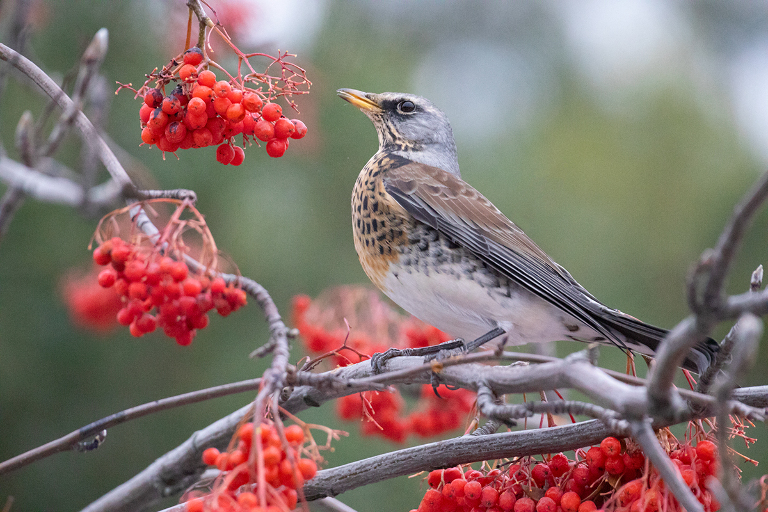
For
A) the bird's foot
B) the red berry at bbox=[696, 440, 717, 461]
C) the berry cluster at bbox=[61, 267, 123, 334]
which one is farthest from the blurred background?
the red berry at bbox=[696, 440, 717, 461]

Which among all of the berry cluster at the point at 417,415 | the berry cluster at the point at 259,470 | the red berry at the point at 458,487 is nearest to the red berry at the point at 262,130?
the berry cluster at the point at 259,470

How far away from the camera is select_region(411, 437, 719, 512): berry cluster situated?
3.13ft

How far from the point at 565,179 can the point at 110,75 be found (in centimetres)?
195

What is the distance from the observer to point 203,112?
1040 millimetres

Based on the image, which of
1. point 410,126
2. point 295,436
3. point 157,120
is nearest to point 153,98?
point 157,120

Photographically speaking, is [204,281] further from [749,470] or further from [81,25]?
[749,470]

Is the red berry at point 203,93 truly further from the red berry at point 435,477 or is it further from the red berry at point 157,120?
the red berry at point 435,477

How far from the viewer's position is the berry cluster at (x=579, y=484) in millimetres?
955

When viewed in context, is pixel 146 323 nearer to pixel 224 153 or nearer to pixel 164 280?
pixel 164 280

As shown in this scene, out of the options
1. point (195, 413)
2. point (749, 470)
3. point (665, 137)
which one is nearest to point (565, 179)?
point (665, 137)

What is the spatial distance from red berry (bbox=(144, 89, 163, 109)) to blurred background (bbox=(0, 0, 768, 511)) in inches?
20.7

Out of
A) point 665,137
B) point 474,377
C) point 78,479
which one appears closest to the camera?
point 474,377

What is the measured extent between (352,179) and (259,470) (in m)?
1.94

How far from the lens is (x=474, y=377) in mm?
989
